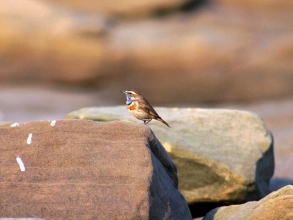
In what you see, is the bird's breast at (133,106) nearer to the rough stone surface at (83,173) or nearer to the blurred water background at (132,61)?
the rough stone surface at (83,173)

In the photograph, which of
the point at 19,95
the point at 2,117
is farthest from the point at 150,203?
the point at 19,95

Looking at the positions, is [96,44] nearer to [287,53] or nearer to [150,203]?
[287,53]

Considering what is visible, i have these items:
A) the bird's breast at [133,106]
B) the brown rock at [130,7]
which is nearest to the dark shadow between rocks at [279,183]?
the bird's breast at [133,106]

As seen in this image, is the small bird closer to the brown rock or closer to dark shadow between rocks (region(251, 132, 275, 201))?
dark shadow between rocks (region(251, 132, 275, 201))

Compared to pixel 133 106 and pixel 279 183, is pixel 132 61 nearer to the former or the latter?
pixel 279 183

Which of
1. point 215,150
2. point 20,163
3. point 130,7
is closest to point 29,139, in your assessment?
point 20,163

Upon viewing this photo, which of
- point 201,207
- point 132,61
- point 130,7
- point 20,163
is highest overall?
point 20,163

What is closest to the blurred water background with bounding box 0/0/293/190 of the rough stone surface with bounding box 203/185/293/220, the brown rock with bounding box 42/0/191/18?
the brown rock with bounding box 42/0/191/18
